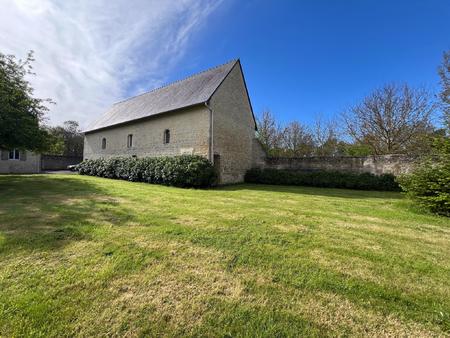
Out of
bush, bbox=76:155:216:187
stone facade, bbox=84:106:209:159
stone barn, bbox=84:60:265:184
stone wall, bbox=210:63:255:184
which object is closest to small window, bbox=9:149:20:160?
stone facade, bbox=84:106:209:159

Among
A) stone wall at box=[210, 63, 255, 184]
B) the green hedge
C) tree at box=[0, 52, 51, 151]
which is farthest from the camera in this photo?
stone wall at box=[210, 63, 255, 184]

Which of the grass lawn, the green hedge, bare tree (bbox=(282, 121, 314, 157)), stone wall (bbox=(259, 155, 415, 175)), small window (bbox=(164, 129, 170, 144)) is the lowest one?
the grass lawn

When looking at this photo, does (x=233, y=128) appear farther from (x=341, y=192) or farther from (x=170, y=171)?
(x=341, y=192)

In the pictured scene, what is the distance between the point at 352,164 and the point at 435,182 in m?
7.45

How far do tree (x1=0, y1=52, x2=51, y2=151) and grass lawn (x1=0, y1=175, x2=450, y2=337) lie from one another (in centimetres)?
574

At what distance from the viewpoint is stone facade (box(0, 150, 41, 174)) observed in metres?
17.0

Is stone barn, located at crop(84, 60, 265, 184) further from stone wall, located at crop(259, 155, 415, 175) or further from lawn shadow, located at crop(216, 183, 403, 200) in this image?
lawn shadow, located at crop(216, 183, 403, 200)

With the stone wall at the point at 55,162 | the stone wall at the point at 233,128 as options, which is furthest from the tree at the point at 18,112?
the stone wall at the point at 55,162

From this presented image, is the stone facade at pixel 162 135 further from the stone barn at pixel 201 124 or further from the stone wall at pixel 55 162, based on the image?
the stone wall at pixel 55 162

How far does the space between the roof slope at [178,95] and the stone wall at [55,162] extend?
390 inches

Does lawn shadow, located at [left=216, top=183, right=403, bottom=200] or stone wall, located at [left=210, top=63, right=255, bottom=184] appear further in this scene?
stone wall, located at [left=210, top=63, right=255, bottom=184]

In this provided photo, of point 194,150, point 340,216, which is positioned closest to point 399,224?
point 340,216

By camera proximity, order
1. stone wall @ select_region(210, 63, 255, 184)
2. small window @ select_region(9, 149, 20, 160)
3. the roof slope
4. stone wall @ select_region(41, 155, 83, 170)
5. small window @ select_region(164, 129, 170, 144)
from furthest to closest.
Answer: stone wall @ select_region(41, 155, 83, 170)
small window @ select_region(9, 149, 20, 160)
small window @ select_region(164, 129, 170, 144)
the roof slope
stone wall @ select_region(210, 63, 255, 184)

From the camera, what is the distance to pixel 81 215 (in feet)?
14.6
